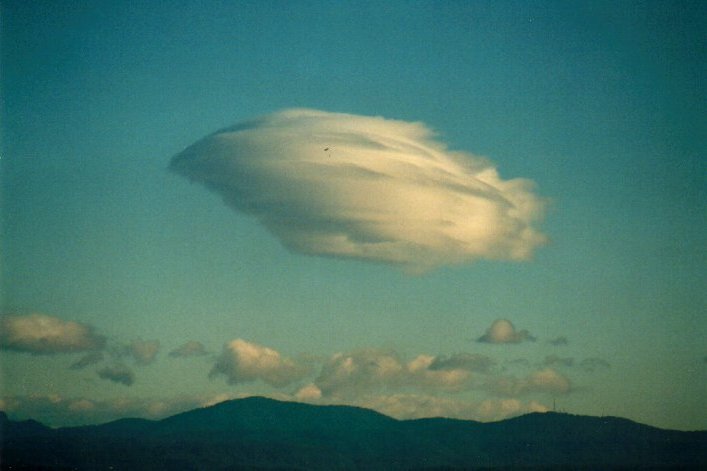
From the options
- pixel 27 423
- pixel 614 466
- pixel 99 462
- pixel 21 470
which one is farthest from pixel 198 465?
pixel 614 466

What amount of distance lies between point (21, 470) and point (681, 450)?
143 metres

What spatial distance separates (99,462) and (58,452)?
10048 millimetres

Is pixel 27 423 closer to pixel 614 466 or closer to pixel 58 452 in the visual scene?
pixel 58 452

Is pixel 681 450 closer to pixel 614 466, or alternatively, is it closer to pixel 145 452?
pixel 614 466

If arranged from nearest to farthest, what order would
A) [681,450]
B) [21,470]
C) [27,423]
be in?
1. [21,470]
2. [681,450]
3. [27,423]

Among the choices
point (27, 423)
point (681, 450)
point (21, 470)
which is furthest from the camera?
point (27, 423)

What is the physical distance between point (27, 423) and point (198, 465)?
1798 inches

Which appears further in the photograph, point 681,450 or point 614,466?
point 614,466

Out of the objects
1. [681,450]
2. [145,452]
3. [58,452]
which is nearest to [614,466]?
[681,450]

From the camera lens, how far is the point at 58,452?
17012 cm

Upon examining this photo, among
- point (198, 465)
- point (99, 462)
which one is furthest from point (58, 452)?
point (198, 465)

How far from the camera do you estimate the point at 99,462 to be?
17538cm

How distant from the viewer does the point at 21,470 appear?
144 metres

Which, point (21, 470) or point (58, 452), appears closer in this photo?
point (21, 470)
